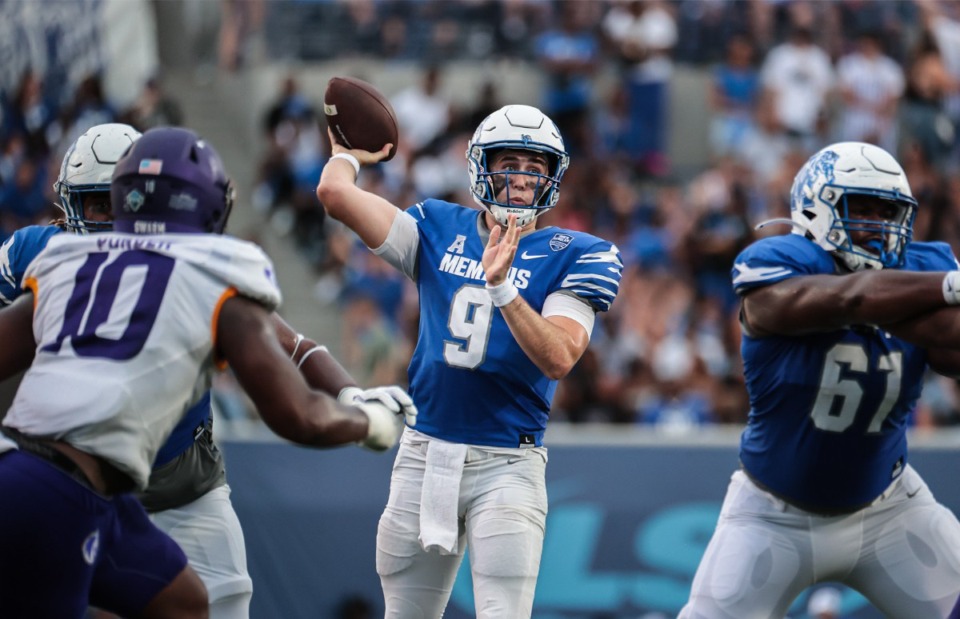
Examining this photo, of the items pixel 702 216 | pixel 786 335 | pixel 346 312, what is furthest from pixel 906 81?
pixel 786 335

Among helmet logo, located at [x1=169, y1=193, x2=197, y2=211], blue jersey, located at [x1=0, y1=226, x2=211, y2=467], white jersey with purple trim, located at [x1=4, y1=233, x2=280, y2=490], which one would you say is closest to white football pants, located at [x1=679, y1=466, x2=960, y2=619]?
blue jersey, located at [x1=0, y1=226, x2=211, y2=467]

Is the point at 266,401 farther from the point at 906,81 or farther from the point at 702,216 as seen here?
the point at 906,81

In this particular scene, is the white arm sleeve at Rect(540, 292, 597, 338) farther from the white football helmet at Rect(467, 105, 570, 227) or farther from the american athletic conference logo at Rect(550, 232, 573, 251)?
the white football helmet at Rect(467, 105, 570, 227)

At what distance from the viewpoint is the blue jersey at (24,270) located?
4938 millimetres

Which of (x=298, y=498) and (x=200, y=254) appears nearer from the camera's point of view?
(x=200, y=254)

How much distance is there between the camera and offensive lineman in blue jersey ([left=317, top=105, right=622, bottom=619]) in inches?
193

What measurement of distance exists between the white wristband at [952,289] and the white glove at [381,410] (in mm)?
1751

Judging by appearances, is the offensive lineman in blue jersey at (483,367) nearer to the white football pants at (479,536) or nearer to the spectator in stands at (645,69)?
the white football pants at (479,536)

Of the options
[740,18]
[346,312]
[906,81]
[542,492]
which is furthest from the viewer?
[740,18]

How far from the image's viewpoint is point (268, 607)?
7902 mm

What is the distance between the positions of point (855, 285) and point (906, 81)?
9.06 meters

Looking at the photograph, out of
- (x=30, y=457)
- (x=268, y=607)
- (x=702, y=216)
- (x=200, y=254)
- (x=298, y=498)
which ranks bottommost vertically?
(x=268, y=607)

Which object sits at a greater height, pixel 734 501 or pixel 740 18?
pixel 740 18

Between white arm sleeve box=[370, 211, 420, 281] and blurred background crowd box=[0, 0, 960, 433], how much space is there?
468 cm
